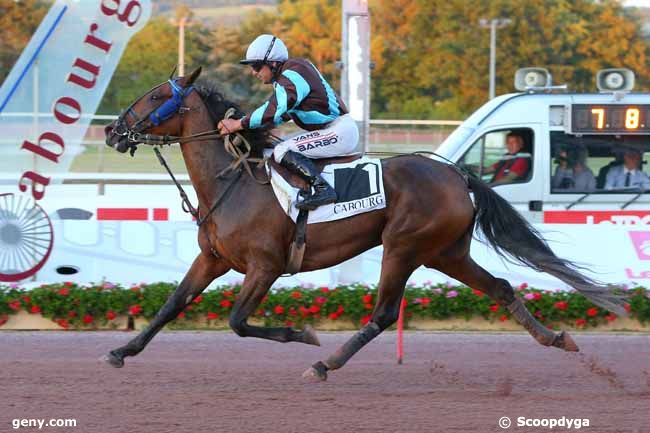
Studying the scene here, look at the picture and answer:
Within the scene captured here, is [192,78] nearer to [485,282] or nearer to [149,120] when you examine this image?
[149,120]

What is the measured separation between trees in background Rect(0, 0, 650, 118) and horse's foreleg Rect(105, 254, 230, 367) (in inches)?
1132

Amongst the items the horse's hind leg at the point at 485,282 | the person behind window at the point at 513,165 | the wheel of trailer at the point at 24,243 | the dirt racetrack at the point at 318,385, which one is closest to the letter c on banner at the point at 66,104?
the wheel of trailer at the point at 24,243

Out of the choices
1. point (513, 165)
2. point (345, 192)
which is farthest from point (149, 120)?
point (513, 165)

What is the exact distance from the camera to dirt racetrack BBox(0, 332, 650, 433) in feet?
19.9

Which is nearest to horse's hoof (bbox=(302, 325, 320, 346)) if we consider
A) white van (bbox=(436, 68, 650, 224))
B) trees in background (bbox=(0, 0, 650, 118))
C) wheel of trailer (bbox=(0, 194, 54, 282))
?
wheel of trailer (bbox=(0, 194, 54, 282))

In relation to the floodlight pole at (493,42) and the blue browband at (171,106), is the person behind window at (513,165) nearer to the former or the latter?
the blue browband at (171,106)

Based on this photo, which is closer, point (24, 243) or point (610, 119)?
point (24, 243)

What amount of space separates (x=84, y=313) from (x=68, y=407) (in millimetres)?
3350

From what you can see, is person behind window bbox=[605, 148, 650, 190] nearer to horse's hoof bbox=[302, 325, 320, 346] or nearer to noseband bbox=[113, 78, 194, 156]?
horse's hoof bbox=[302, 325, 320, 346]

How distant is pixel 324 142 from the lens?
7.25m

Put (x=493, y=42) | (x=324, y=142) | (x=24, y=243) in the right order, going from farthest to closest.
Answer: (x=493, y=42) → (x=24, y=243) → (x=324, y=142)

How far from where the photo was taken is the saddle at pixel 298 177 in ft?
23.4
